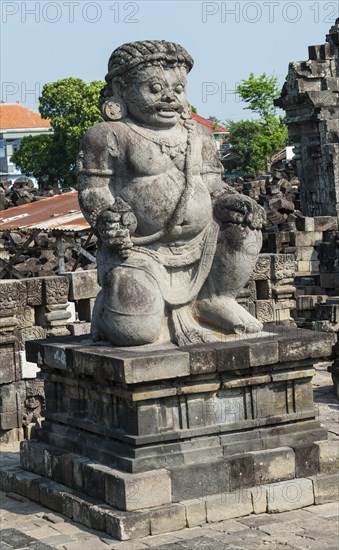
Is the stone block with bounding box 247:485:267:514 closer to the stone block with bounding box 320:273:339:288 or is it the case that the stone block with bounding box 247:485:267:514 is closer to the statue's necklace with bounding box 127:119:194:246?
the statue's necklace with bounding box 127:119:194:246

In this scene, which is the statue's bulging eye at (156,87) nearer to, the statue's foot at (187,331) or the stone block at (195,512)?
the statue's foot at (187,331)

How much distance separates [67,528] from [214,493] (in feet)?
3.28

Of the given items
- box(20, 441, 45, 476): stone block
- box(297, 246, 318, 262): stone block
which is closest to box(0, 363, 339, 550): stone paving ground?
box(20, 441, 45, 476): stone block

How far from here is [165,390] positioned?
805 cm

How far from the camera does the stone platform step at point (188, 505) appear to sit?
771 centimetres

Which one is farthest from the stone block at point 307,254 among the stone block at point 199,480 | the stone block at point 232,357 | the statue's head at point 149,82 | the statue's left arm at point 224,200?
the stone block at point 199,480

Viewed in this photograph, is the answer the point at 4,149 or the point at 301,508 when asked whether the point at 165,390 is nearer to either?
the point at 301,508

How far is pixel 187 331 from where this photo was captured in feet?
28.1

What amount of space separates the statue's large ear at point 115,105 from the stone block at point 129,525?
9.35ft

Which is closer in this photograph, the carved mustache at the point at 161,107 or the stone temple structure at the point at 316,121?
the carved mustache at the point at 161,107

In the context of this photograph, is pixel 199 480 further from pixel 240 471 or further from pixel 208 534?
pixel 208 534

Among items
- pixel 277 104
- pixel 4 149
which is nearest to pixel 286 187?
pixel 277 104

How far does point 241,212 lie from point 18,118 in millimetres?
80668

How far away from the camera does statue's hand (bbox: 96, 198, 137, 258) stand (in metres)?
8.34
